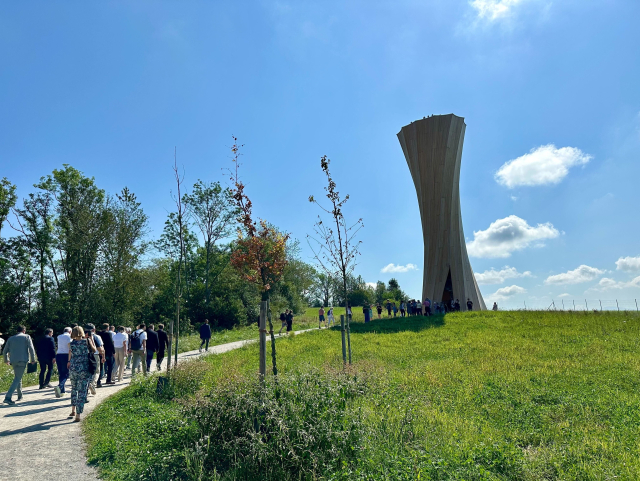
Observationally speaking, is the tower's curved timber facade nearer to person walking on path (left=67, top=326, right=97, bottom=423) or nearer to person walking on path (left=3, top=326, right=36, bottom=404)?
person walking on path (left=3, top=326, right=36, bottom=404)

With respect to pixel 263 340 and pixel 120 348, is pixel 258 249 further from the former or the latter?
pixel 120 348

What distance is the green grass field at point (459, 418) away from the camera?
13.3 feet

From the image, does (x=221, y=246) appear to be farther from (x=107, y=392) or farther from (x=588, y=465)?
(x=588, y=465)

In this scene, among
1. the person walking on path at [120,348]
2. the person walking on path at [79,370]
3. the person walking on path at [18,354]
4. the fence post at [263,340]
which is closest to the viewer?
the fence post at [263,340]

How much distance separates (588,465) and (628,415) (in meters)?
2.28

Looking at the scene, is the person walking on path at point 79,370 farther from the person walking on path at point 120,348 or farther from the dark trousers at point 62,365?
the person walking on path at point 120,348

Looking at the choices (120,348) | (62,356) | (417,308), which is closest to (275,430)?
(62,356)

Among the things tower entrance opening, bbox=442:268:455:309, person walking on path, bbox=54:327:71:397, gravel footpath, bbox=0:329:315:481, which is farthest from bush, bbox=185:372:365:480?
tower entrance opening, bbox=442:268:455:309

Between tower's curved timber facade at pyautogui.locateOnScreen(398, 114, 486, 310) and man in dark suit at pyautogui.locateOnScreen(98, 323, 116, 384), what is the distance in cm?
1982

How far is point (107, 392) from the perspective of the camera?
8703 millimetres

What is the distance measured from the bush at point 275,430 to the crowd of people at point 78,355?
114 inches

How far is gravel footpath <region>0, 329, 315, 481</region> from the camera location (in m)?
4.40

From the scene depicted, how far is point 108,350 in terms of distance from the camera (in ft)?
32.2

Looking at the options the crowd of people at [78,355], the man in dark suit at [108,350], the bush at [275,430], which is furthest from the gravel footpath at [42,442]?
the man in dark suit at [108,350]
